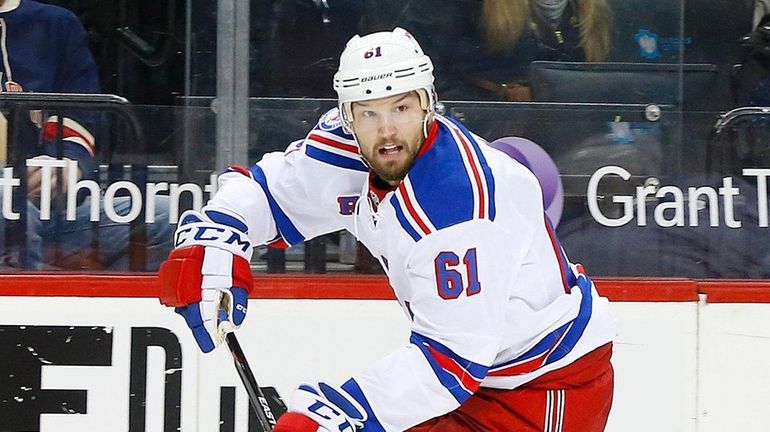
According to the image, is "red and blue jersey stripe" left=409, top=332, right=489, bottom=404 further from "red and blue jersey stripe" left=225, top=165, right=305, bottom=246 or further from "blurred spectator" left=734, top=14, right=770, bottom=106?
"blurred spectator" left=734, top=14, right=770, bottom=106

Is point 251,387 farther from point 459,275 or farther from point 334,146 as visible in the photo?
point 459,275

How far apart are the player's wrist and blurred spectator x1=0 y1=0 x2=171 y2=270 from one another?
1230mm

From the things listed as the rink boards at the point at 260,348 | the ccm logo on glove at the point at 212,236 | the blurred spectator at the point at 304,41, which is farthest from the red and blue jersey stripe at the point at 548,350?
the blurred spectator at the point at 304,41

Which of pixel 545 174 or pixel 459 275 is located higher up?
pixel 545 174

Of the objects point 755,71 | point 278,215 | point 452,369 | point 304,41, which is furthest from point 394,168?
point 755,71

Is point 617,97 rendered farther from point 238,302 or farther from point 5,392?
point 5,392

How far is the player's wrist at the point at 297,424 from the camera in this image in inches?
79.3

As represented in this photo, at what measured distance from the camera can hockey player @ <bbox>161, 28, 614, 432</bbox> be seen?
2.06 meters

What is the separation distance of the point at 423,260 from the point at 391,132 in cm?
20

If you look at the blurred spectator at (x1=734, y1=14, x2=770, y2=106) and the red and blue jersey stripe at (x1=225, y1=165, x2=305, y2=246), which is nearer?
the red and blue jersey stripe at (x1=225, y1=165, x2=305, y2=246)

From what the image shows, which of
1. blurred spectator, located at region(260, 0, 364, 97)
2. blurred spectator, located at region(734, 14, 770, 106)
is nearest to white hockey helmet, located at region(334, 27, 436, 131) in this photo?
blurred spectator, located at region(260, 0, 364, 97)

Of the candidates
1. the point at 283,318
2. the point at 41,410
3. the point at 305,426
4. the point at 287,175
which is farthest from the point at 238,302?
the point at 41,410

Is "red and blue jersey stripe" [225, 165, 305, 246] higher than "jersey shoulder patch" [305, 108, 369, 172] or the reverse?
the reverse

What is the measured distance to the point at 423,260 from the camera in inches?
82.1
